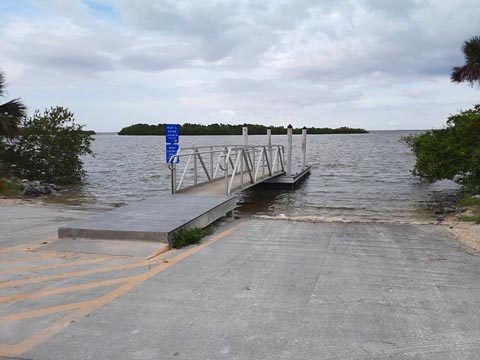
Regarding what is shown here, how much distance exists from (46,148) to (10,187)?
14.5 ft

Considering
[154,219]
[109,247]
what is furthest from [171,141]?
[109,247]

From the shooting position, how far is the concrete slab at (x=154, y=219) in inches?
249

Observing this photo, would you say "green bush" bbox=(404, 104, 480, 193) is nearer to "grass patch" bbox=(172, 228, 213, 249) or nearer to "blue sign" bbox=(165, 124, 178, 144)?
"blue sign" bbox=(165, 124, 178, 144)

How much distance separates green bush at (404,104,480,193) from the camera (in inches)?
539

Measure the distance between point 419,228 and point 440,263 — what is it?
2.58 m

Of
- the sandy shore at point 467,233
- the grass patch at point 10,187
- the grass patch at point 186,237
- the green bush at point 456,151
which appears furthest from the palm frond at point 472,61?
the grass patch at point 10,187

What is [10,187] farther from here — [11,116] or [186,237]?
[186,237]

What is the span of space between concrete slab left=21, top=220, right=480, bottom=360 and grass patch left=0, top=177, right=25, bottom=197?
12.9 meters

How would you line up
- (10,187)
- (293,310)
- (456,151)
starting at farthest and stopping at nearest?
(10,187) → (456,151) → (293,310)

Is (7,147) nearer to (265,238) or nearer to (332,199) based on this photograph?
(332,199)

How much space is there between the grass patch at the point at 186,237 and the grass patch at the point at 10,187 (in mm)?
11839

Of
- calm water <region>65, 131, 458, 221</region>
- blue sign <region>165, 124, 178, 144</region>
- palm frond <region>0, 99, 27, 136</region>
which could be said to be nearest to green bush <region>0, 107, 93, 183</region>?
calm water <region>65, 131, 458, 221</region>

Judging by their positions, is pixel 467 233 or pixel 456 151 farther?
pixel 456 151

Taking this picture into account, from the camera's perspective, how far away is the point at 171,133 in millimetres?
11828
